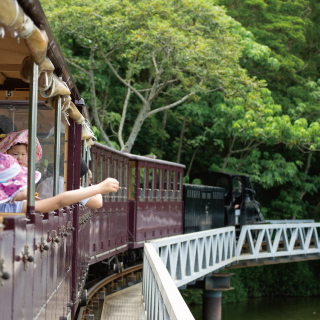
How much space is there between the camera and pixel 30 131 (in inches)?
112

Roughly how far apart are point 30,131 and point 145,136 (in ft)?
79.0

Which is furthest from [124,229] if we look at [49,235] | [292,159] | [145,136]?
[292,159]

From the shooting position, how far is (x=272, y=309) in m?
27.6

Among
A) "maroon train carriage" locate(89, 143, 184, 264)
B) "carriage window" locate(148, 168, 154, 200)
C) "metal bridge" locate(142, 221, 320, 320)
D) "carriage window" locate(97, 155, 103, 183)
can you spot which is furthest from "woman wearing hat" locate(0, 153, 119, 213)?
"carriage window" locate(148, 168, 154, 200)

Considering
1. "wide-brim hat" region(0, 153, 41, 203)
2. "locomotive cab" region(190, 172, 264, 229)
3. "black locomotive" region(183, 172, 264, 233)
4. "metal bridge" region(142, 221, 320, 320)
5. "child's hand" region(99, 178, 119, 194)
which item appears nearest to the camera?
"wide-brim hat" region(0, 153, 41, 203)

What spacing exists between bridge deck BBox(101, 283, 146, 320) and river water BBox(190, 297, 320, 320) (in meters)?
15.2

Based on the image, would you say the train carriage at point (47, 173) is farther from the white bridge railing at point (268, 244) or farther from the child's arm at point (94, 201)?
the white bridge railing at point (268, 244)

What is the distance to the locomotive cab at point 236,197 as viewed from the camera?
1984 centimetres

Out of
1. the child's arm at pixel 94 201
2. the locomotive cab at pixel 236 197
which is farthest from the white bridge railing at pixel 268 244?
the child's arm at pixel 94 201

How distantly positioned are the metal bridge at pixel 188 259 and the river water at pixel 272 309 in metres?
5.16

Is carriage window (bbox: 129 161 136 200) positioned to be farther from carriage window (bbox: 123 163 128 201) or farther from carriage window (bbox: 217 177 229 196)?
Answer: carriage window (bbox: 217 177 229 196)

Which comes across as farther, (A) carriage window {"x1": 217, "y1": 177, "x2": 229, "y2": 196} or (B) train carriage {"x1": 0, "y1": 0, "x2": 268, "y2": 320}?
(A) carriage window {"x1": 217, "y1": 177, "x2": 229, "y2": 196}

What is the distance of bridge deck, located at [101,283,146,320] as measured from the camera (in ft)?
26.5

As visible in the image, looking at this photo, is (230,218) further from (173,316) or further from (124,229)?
(173,316)
